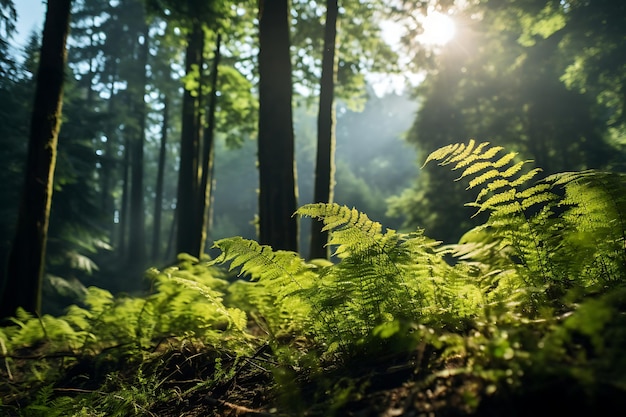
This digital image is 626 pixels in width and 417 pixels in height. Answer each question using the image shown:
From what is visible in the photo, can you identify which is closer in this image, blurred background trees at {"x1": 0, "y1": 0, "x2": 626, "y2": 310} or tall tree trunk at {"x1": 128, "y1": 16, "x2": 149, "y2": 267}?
blurred background trees at {"x1": 0, "y1": 0, "x2": 626, "y2": 310}

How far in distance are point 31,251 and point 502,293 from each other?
6.47 m

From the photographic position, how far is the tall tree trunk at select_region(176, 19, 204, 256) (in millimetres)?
10844

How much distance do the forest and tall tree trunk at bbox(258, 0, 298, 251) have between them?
35mm

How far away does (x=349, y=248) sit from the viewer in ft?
7.97

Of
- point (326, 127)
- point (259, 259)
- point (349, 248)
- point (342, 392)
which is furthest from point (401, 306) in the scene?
point (326, 127)

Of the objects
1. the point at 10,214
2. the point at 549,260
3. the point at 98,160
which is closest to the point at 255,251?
the point at 549,260

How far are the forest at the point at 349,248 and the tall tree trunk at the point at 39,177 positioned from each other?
0.09 feet

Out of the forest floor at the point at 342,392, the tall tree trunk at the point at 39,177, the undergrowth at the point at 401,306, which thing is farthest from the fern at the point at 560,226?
the tall tree trunk at the point at 39,177

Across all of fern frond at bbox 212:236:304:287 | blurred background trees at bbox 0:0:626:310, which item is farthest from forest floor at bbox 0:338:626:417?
blurred background trees at bbox 0:0:626:310

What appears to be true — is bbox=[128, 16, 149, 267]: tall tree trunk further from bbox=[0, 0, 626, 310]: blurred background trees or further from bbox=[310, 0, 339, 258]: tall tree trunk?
bbox=[310, 0, 339, 258]: tall tree trunk

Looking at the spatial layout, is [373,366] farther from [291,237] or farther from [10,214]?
[10,214]

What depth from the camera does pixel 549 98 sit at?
15.9 meters

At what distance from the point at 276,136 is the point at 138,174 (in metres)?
19.3

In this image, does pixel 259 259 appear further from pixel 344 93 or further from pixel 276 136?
pixel 344 93
